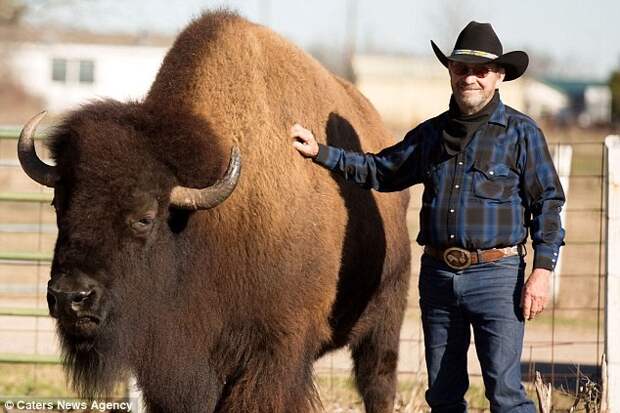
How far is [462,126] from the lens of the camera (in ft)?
19.0

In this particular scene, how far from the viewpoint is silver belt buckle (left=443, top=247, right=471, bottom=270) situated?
5738mm

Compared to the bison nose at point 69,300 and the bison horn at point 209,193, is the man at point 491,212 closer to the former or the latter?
the bison horn at point 209,193

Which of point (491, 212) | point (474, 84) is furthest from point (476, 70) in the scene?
point (491, 212)

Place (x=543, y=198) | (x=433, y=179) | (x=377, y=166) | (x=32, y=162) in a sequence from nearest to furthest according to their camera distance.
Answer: (x=543, y=198) < (x=433, y=179) < (x=32, y=162) < (x=377, y=166)

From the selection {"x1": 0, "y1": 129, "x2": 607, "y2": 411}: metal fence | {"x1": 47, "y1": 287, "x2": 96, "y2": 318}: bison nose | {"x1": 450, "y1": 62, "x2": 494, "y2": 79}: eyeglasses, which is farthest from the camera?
{"x1": 0, "y1": 129, "x2": 607, "y2": 411}: metal fence

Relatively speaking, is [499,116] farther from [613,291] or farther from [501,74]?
[613,291]

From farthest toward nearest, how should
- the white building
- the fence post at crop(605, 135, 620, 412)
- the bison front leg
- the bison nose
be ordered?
the white building → the fence post at crop(605, 135, 620, 412) → the bison front leg → the bison nose

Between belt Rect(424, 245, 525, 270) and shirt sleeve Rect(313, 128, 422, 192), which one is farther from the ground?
shirt sleeve Rect(313, 128, 422, 192)

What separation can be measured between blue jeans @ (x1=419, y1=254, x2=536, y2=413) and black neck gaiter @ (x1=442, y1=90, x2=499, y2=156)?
2.12ft

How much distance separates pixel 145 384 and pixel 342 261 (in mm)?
1456

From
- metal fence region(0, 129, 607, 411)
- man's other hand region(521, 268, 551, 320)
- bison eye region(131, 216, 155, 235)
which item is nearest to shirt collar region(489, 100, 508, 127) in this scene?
man's other hand region(521, 268, 551, 320)

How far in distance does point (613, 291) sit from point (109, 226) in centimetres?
406

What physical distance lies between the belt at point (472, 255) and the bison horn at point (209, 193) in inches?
47.2

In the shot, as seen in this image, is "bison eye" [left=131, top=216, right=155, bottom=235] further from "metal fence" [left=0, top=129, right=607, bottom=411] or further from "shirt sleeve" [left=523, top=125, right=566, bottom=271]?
"metal fence" [left=0, top=129, right=607, bottom=411]
